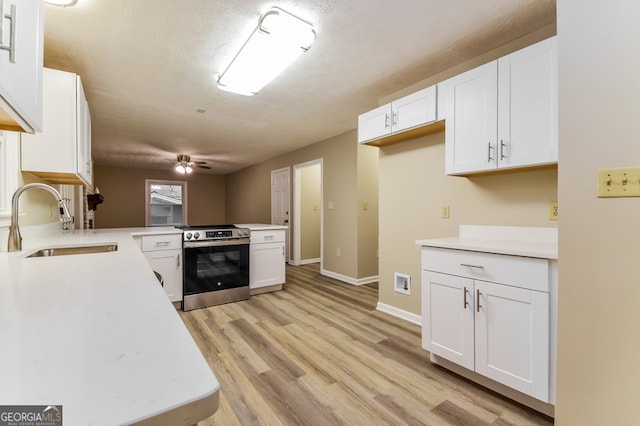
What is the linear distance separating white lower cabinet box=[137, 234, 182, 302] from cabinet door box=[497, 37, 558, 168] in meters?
3.09

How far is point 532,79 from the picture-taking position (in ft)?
5.77

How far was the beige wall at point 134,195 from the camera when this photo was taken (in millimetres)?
7324

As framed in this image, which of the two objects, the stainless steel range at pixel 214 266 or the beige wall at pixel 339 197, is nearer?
the stainless steel range at pixel 214 266

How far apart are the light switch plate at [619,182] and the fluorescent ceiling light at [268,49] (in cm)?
173

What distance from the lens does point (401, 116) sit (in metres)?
2.57

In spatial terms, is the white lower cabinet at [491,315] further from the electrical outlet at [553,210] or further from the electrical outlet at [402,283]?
the electrical outlet at [402,283]

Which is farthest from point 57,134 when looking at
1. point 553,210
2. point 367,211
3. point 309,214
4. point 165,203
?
point 165,203

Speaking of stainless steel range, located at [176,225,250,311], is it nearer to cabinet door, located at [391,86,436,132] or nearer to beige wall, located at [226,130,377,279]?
beige wall, located at [226,130,377,279]

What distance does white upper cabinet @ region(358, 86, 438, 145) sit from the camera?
2354mm

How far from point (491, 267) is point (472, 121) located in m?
1.04

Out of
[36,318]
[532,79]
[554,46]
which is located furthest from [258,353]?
[554,46]

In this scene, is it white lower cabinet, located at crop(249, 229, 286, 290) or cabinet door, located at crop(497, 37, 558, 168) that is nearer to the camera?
cabinet door, located at crop(497, 37, 558, 168)

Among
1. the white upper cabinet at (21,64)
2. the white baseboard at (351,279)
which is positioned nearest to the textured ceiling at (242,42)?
the white upper cabinet at (21,64)

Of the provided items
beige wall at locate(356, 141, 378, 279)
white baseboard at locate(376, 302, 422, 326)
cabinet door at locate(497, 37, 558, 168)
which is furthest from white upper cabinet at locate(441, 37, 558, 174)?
beige wall at locate(356, 141, 378, 279)
